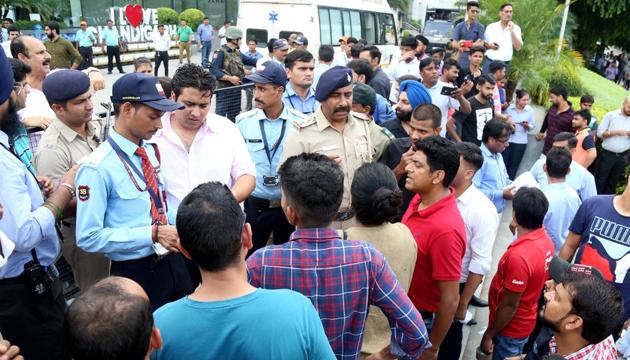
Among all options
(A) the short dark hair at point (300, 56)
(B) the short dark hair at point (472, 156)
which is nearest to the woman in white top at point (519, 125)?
(A) the short dark hair at point (300, 56)

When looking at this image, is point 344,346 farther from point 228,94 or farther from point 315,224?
point 228,94

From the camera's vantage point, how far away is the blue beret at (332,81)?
Result: 3340 millimetres

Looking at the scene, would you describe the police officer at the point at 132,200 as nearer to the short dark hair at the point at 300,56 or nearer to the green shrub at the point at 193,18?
the short dark hair at the point at 300,56

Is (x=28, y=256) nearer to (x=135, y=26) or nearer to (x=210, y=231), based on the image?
(x=210, y=231)

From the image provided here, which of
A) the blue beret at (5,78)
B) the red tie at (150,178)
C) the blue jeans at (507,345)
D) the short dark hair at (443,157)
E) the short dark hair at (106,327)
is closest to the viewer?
the short dark hair at (106,327)

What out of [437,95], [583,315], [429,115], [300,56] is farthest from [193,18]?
[583,315]

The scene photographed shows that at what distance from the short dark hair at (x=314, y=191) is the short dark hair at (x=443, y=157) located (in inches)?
37.3

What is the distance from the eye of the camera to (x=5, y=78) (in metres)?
2.04

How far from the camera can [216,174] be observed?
315cm

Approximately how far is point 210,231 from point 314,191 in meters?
0.48

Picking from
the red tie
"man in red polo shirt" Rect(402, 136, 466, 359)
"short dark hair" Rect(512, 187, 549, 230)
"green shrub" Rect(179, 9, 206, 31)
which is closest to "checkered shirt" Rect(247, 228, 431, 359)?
"man in red polo shirt" Rect(402, 136, 466, 359)

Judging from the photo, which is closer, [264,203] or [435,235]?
[435,235]

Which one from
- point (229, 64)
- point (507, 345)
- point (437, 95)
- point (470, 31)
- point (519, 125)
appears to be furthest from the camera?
point (470, 31)

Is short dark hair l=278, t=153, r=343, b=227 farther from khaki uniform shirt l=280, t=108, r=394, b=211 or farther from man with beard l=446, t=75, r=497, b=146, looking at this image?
man with beard l=446, t=75, r=497, b=146
